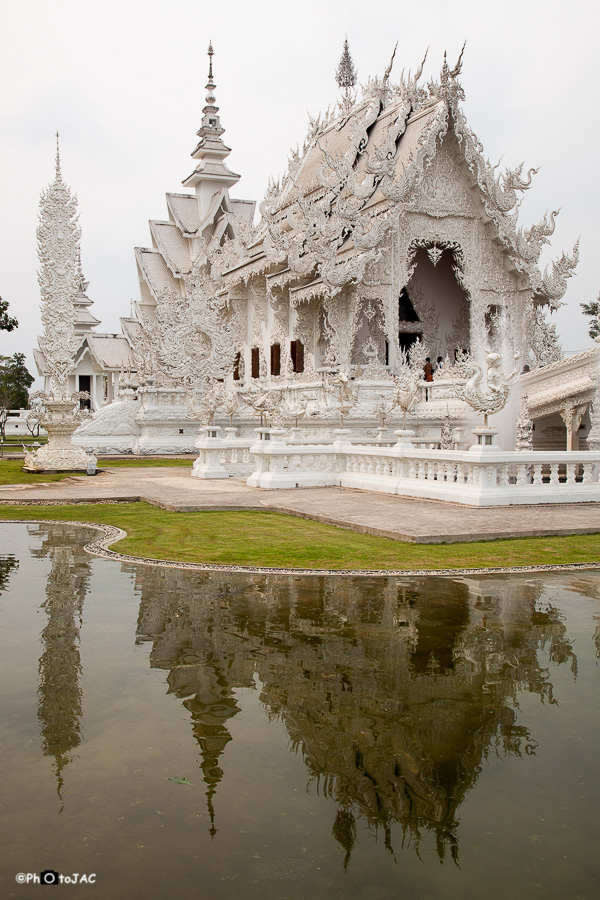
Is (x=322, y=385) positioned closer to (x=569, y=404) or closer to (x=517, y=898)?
(x=569, y=404)

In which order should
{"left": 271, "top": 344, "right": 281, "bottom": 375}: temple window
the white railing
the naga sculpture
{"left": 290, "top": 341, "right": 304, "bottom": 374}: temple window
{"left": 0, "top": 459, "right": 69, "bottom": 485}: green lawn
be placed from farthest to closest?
1. {"left": 271, "top": 344, "right": 281, "bottom": 375}: temple window
2. {"left": 290, "top": 341, "right": 304, "bottom": 374}: temple window
3. {"left": 0, "top": 459, "right": 69, "bottom": 485}: green lawn
4. the naga sculpture
5. the white railing

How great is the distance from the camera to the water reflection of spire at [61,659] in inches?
128

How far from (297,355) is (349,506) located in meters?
15.5

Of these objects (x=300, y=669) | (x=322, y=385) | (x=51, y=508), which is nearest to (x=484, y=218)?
(x=322, y=385)

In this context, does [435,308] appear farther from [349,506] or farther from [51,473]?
[349,506]

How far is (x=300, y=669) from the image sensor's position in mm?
4078

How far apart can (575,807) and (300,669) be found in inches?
63.8

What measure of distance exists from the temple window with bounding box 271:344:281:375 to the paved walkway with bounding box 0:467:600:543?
12.6 m

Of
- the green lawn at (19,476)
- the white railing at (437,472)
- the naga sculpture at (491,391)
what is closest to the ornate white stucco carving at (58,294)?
the green lawn at (19,476)

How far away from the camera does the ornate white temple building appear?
20172 mm

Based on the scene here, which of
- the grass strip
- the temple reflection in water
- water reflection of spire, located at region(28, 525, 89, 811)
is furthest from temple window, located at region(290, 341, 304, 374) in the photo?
the temple reflection in water

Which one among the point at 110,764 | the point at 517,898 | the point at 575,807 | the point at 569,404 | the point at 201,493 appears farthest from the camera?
the point at 569,404

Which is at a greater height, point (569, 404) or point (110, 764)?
point (569, 404)

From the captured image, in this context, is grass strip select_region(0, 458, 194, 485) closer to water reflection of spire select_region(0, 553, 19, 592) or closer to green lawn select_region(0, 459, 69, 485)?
green lawn select_region(0, 459, 69, 485)
